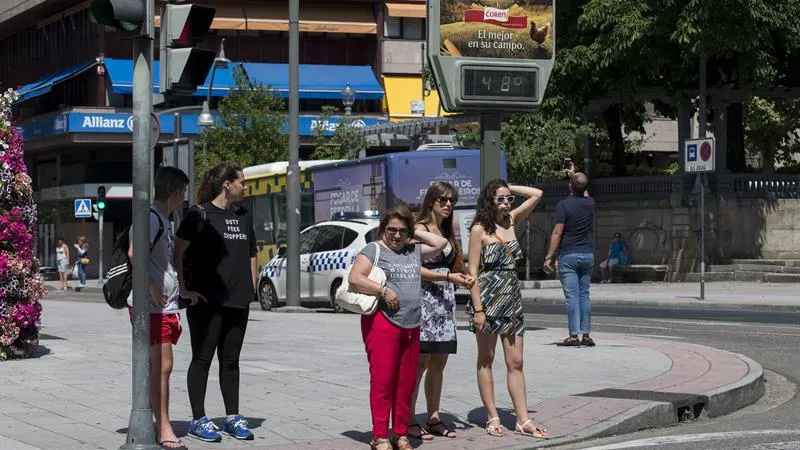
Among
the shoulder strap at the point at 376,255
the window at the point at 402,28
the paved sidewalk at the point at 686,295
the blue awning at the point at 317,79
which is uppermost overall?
the window at the point at 402,28

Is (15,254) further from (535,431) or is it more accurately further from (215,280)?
(535,431)

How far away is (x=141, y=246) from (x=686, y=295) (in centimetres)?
2386

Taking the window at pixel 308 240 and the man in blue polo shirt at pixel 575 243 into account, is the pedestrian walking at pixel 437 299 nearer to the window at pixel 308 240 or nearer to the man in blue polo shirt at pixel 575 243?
the man in blue polo shirt at pixel 575 243

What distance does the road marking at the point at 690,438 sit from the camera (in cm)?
950

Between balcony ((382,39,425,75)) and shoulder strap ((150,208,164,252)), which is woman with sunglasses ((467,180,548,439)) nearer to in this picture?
shoulder strap ((150,208,164,252))

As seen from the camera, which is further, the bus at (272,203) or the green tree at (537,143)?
the green tree at (537,143)

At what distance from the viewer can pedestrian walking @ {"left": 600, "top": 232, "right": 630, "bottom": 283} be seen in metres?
39.8

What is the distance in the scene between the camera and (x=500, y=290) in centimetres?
995

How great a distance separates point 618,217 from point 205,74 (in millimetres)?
32685

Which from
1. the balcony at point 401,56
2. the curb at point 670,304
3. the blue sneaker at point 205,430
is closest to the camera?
the blue sneaker at point 205,430

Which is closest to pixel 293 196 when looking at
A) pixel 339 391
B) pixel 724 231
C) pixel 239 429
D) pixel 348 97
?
pixel 339 391

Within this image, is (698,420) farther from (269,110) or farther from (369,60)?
(369,60)

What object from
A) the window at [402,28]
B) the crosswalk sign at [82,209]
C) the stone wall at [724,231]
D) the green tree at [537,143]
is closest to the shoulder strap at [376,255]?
the stone wall at [724,231]

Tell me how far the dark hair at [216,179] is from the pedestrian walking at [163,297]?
30 centimetres
